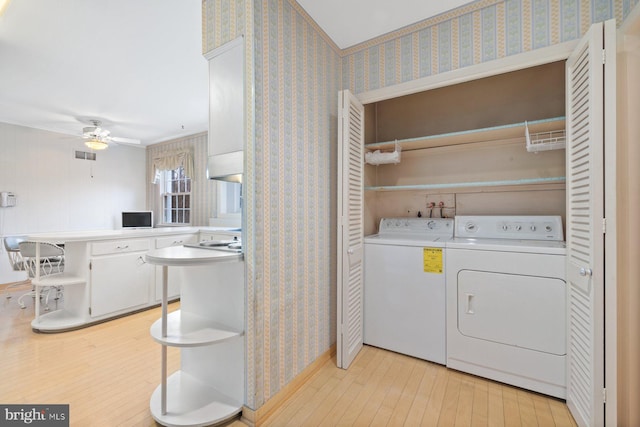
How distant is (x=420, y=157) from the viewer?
2.65 m

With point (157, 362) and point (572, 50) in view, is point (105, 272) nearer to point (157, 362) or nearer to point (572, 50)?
point (157, 362)

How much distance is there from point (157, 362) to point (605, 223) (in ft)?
9.52

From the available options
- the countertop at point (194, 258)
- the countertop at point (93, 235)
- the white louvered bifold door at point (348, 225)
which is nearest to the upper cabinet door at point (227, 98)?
the countertop at point (194, 258)

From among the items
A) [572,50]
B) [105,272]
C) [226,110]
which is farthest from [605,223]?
[105,272]

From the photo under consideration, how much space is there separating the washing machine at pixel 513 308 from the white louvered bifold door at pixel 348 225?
67 cm

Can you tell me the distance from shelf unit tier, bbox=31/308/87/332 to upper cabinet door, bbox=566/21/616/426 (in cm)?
395

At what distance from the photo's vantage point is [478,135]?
213 centimetres

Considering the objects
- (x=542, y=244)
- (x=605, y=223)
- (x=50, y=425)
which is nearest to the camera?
(x=605, y=223)

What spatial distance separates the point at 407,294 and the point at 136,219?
202 inches

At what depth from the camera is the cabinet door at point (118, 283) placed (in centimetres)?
288

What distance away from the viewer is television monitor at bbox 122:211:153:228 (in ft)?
17.0

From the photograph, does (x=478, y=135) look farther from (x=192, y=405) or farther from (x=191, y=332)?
(x=192, y=405)

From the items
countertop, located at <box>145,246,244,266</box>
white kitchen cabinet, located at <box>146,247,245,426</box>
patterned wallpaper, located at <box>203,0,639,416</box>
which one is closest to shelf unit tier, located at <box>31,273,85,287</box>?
white kitchen cabinet, located at <box>146,247,245,426</box>

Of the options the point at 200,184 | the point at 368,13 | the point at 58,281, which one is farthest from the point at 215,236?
the point at 368,13
